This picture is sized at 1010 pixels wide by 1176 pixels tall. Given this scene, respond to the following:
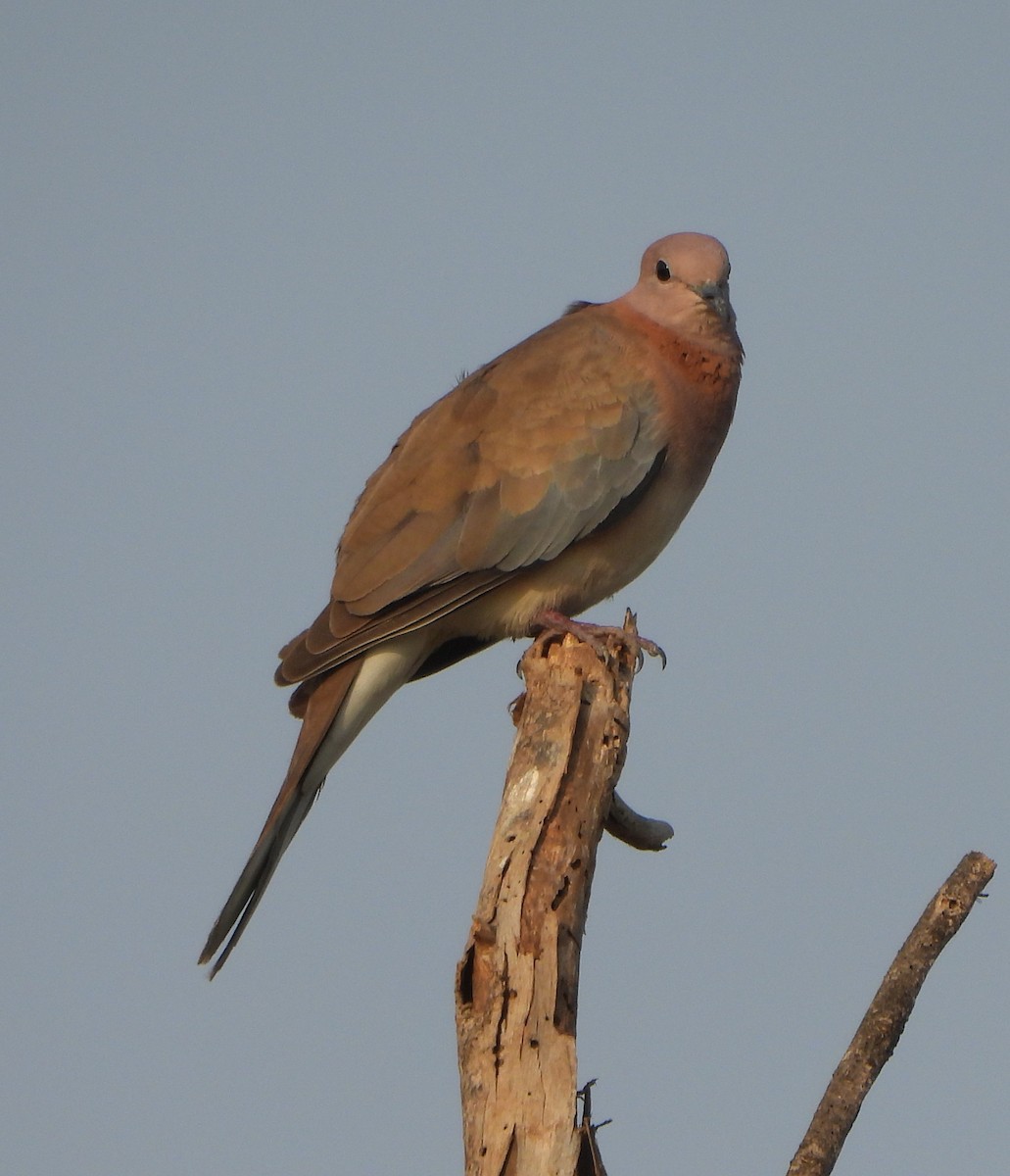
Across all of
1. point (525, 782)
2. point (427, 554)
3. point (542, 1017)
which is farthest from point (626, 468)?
point (542, 1017)

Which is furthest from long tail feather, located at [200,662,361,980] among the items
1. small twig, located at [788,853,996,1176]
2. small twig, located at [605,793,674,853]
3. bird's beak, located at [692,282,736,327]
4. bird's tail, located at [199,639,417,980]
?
small twig, located at [788,853,996,1176]

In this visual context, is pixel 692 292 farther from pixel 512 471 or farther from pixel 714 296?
pixel 512 471

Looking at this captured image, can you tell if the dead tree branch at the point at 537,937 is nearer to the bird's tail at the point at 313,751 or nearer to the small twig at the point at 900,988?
the small twig at the point at 900,988

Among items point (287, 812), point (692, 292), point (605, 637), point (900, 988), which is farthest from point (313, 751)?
point (900, 988)

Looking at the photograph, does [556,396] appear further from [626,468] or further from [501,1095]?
[501,1095]

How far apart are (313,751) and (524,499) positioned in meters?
1.22

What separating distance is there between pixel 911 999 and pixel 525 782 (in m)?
1.23

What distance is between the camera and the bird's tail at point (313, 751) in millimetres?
5781

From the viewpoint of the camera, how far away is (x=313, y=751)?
6.07 m

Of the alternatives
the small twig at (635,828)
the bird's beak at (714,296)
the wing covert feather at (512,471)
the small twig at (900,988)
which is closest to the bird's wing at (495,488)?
the wing covert feather at (512,471)

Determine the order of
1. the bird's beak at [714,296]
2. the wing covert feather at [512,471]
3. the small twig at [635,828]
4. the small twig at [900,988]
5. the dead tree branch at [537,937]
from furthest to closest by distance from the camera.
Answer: the bird's beak at [714,296] < the wing covert feather at [512,471] < the small twig at [635,828] < the dead tree branch at [537,937] < the small twig at [900,988]

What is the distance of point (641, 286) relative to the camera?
22.7 ft

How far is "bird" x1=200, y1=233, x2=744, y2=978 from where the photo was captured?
6.20m

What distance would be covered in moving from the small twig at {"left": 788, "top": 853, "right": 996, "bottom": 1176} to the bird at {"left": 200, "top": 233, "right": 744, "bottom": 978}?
2140mm
